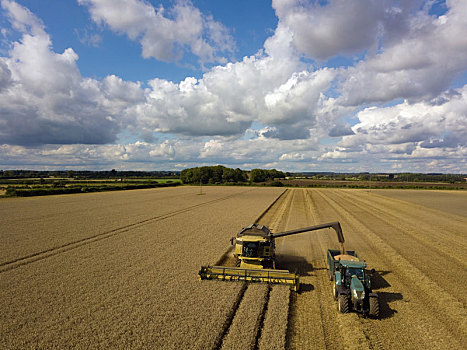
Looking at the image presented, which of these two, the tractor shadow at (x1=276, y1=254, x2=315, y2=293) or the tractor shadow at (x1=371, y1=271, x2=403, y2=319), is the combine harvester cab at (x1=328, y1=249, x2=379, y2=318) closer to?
the tractor shadow at (x1=371, y1=271, x2=403, y2=319)

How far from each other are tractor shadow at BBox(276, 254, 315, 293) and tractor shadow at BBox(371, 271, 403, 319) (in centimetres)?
305

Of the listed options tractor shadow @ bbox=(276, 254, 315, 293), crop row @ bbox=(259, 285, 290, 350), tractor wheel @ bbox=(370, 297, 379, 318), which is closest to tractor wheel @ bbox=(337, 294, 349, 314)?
tractor wheel @ bbox=(370, 297, 379, 318)

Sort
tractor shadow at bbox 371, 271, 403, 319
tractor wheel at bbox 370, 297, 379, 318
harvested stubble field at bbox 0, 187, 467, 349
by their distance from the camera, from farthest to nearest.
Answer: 1. tractor shadow at bbox 371, 271, 403, 319
2. tractor wheel at bbox 370, 297, 379, 318
3. harvested stubble field at bbox 0, 187, 467, 349

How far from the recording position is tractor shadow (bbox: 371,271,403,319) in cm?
1094

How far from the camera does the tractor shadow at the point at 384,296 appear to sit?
10.9 m

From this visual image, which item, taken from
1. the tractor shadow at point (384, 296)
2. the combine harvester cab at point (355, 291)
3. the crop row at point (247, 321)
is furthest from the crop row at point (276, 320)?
the tractor shadow at point (384, 296)

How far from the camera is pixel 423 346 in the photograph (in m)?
8.83

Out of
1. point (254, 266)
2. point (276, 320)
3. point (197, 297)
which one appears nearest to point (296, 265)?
point (254, 266)

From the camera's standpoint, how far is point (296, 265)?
16.6 m

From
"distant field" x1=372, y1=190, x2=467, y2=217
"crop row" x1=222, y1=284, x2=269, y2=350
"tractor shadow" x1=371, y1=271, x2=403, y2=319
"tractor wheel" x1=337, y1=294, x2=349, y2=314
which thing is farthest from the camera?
"distant field" x1=372, y1=190, x2=467, y2=217

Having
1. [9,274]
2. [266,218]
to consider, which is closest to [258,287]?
[9,274]

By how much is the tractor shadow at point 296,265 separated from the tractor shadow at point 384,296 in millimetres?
3052

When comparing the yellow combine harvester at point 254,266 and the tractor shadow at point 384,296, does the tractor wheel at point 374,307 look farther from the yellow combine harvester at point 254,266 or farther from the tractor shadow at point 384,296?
the yellow combine harvester at point 254,266

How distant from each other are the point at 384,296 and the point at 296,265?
204 inches
